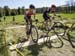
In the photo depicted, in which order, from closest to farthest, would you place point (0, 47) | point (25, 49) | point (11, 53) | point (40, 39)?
1. point (11, 53)
2. point (25, 49)
3. point (0, 47)
4. point (40, 39)

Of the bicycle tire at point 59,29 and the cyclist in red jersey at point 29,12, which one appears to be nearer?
the cyclist in red jersey at point 29,12

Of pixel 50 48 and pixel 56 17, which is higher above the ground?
pixel 56 17

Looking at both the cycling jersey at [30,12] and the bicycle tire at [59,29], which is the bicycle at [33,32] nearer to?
the cycling jersey at [30,12]

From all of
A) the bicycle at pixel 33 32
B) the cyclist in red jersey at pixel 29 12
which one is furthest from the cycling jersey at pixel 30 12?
the bicycle at pixel 33 32

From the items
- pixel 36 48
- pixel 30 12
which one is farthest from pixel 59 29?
pixel 36 48

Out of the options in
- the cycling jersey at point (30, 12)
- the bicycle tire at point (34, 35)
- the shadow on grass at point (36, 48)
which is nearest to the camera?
the shadow on grass at point (36, 48)

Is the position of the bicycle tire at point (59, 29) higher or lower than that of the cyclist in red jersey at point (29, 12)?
lower

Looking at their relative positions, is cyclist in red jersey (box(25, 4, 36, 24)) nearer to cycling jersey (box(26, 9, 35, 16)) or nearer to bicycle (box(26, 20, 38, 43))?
cycling jersey (box(26, 9, 35, 16))

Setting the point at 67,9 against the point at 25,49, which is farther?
the point at 67,9

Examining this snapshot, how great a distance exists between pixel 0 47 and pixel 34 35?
1770mm

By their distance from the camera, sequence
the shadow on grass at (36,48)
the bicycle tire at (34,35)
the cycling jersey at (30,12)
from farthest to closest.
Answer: the cycling jersey at (30,12) → the bicycle tire at (34,35) → the shadow on grass at (36,48)

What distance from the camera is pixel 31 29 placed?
11281 mm

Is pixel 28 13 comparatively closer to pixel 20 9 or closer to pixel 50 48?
pixel 50 48

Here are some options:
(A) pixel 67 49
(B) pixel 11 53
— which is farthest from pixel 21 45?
(A) pixel 67 49
